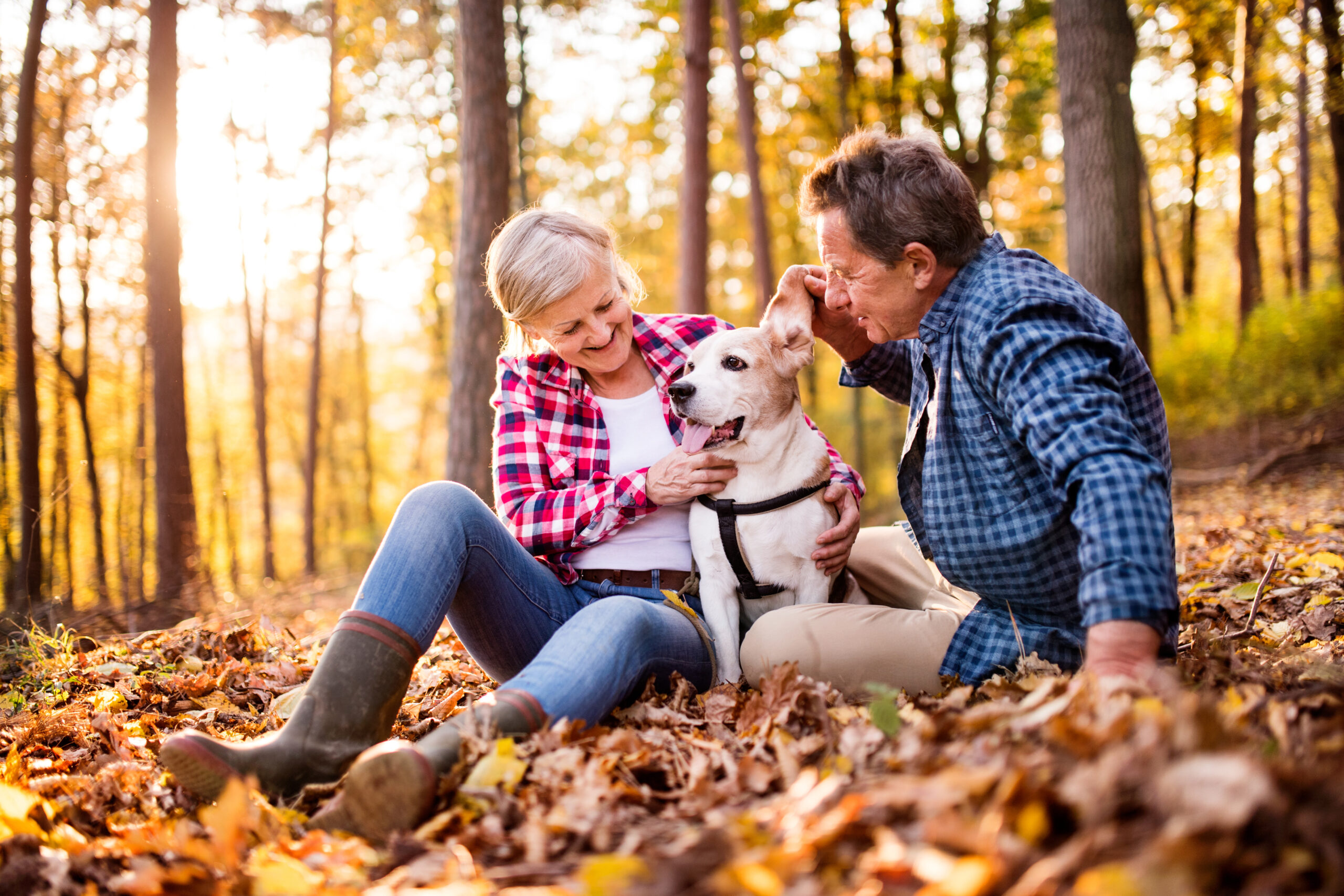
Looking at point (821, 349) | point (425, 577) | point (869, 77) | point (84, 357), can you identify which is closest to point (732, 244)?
point (821, 349)

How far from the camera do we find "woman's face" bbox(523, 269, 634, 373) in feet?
10.5

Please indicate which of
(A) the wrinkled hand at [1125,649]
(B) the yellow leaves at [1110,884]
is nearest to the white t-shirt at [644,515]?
(A) the wrinkled hand at [1125,649]

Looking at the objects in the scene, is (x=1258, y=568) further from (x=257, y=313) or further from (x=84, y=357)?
(x=257, y=313)

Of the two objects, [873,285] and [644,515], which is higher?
[873,285]

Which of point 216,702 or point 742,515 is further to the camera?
point 216,702

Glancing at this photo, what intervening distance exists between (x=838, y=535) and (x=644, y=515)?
0.74 meters

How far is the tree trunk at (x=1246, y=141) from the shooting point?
12219 millimetres

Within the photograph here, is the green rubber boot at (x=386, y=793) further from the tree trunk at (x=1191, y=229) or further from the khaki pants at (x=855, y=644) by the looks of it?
the tree trunk at (x=1191, y=229)

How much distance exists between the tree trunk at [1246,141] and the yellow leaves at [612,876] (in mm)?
14845

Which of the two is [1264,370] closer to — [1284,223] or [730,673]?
[730,673]

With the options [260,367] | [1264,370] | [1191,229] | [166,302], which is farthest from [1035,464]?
[1191,229]

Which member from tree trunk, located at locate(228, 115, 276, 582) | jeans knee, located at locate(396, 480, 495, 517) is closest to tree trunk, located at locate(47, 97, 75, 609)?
tree trunk, located at locate(228, 115, 276, 582)

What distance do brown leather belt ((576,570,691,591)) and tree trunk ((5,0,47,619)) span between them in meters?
6.43

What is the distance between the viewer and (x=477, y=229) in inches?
252
